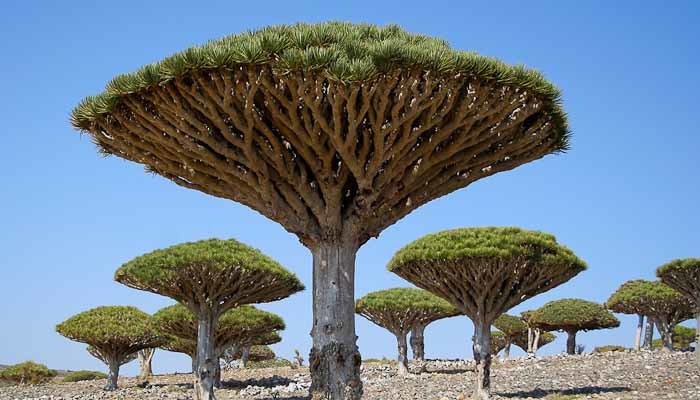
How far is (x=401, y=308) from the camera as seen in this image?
3200cm

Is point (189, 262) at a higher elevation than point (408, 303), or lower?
higher

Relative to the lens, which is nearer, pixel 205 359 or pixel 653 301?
pixel 205 359

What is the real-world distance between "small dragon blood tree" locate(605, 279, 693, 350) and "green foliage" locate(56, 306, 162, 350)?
83.5ft

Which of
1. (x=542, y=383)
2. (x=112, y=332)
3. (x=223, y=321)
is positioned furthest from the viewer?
(x=112, y=332)

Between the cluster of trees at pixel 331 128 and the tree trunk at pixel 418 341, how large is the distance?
2519cm

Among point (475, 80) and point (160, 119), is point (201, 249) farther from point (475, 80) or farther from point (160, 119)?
point (475, 80)

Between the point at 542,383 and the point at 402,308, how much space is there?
34.5 ft

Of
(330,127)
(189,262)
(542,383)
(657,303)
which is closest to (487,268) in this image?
(542,383)

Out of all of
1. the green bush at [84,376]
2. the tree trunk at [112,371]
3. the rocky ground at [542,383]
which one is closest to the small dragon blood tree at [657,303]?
the rocky ground at [542,383]

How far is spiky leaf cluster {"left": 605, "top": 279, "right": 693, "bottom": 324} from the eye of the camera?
36.7 metres

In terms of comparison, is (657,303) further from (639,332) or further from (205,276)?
(205,276)

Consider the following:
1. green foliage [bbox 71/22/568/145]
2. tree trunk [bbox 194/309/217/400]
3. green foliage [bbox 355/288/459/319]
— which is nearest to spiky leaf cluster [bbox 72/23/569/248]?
green foliage [bbox 71/22/568/145]

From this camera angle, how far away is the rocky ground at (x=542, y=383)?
60.8 ft

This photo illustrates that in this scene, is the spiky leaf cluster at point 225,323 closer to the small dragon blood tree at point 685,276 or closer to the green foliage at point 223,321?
the green foliage at point 223,321
